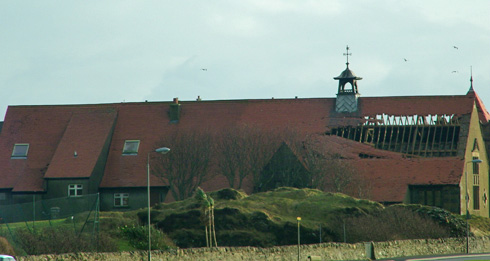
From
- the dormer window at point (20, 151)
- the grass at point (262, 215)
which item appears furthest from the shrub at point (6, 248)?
the dormer window at point (20, 151)

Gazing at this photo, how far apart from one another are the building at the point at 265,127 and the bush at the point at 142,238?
30728 millimetres

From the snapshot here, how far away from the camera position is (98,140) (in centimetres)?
9475

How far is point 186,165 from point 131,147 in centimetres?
865

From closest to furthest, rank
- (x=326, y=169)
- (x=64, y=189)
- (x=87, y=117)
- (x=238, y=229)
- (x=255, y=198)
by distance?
1. (x=238, y=229)
2. (x=255, y=198)
3. (x=326, y=169)
4. (x=64, y=189)
5. (x=87, y=117)

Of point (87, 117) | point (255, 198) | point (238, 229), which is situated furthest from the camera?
point (87, 117)

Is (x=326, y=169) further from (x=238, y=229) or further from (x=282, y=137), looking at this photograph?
(x=238, y=229)

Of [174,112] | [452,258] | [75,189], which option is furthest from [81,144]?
[452,258]

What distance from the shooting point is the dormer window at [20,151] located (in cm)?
9583

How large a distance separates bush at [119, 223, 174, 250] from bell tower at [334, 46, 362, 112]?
43330mm

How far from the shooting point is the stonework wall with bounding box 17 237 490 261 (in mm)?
47125

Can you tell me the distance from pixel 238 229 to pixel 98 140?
3214 centimetres

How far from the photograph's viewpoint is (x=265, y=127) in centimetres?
9556

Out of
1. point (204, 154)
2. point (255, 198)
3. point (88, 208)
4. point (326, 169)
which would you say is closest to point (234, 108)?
point (204, 154)

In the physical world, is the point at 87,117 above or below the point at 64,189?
above
